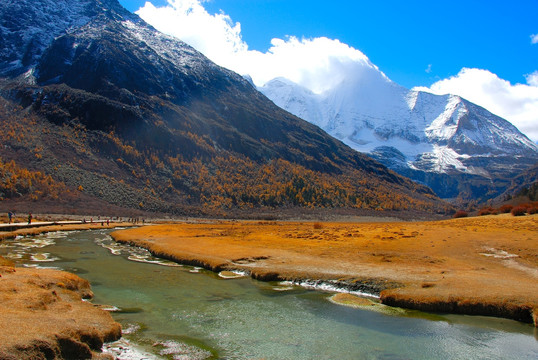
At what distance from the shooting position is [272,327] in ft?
72.7

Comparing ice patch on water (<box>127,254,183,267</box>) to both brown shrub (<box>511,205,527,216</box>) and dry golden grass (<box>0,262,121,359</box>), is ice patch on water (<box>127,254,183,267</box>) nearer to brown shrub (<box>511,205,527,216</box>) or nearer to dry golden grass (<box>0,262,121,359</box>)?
dry golden grass (<box>0,262,121,359</box>)

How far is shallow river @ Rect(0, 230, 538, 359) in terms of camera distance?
18.5 metres

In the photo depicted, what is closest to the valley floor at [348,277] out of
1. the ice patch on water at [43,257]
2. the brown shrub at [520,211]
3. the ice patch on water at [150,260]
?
the ice patch on water at [150,260]

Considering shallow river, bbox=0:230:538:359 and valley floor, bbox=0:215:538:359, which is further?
shallow river, bbox=0:230:538:359

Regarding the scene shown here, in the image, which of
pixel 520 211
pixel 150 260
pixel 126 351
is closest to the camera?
pixel 126 351

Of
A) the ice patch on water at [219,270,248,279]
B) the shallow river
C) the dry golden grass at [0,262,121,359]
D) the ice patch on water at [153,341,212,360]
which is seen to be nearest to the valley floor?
the dry golden grass at [0,262,121,359]

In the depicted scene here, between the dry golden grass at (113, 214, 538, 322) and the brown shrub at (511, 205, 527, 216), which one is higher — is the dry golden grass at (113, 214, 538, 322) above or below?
below

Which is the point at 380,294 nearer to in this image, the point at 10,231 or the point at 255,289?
the point at 255,289

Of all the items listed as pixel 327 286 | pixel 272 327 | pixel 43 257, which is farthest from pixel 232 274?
pixel 43 257

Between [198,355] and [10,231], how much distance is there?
66.4 m

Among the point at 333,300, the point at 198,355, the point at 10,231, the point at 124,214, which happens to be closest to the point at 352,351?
the point at 198,355

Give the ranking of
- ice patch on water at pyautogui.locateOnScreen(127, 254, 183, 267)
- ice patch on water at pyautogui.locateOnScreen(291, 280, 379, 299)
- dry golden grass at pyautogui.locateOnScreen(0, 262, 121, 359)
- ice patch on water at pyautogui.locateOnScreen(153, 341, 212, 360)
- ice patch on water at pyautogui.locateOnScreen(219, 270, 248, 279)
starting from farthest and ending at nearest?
ice patch on water at pyautogui.locateOnScreen(127, 254, 183, 267)
ice patch on water at pyautogui.locateOnScreen(219, 270, 248, 279)
ice patch on water at pyautogui.locateOnScreen(291, 280, 379, 299)
ice patch on water at pyautogui.locateOnScreen(153, 341, 212, 360)
dry golden grass at pyautogui.locateOnScreen(0, 262, 121, 359)

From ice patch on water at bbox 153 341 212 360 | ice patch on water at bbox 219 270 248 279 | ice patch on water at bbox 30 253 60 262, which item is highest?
ice patch on water at bbox 153 341 212 360

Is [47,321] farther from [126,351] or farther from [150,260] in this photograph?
[150,260]
